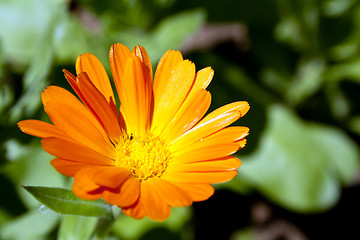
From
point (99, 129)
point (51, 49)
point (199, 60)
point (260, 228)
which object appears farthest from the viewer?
point (260, 228)

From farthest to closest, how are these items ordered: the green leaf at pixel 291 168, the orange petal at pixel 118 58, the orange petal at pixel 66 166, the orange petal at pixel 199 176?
the green leaf at pixel 291 168 → the orange petal at pixel 118 58 → the orange petal at pixel 199 176 → the orange petal at pixel 66 166

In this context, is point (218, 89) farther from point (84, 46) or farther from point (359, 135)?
point (359, 135)

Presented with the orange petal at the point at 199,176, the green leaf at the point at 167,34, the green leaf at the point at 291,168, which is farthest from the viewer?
the green leaf at the point at 291,168

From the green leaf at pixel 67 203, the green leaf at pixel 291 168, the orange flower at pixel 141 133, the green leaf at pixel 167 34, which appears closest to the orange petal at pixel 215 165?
the orange flower at pixel 141 133

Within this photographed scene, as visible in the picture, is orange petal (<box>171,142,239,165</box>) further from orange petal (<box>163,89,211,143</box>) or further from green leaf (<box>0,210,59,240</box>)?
green leaf (<box>0,210,59,240</box>)

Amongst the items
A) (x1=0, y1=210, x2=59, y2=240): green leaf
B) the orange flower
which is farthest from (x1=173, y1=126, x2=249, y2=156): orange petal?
(x1=0, y1=210, x2=59, y2=240): green leaf

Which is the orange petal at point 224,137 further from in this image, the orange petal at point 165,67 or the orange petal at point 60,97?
the orange petal at point 60,97

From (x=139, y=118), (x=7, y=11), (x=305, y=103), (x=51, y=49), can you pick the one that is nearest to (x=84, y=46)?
(x=51, y=49)
